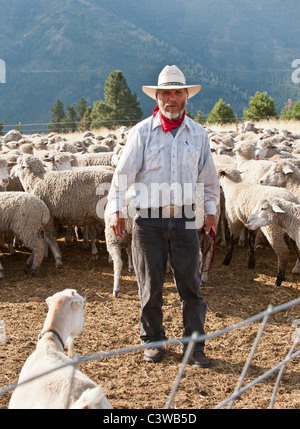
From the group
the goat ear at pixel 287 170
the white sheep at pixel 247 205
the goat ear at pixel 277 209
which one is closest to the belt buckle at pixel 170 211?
the goat ear at pixel 277 209

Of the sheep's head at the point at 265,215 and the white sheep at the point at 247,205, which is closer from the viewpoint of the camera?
the sheep's head at the point at 265,215

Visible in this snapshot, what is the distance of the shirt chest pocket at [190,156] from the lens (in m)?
3.71

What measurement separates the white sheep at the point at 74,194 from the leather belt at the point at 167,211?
10.6 ft

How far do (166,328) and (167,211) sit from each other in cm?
163

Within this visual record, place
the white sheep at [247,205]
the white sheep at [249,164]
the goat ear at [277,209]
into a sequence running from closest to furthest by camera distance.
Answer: the goat ear at [277,209], the white sheep at [247,205], the white sheep at [249,164]

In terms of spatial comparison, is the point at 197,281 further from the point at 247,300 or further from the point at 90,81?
the point at 90,81

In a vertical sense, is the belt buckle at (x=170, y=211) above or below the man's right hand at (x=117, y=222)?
above

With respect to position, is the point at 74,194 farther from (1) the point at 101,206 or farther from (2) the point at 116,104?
(2) the point at 116,104

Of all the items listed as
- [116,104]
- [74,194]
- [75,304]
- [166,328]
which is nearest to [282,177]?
[74,194]

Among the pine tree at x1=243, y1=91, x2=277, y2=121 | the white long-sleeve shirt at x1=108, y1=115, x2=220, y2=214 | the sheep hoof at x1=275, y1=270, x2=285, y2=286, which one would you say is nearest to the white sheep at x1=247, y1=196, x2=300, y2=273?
the sheep hoof at x1=275, y1=270, x2=285, y2=286

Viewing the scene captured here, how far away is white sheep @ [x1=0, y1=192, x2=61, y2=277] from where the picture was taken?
20.9ft

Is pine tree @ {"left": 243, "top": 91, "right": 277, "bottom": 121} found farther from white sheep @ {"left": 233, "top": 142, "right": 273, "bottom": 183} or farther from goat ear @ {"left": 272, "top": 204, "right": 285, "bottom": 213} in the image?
goat ear @ {"left": 272, "top": 204, "right": 285, "bottom": 213}

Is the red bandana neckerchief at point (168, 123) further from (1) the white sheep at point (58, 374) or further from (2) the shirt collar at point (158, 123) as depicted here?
(1) the white sheep at point (58, 374)

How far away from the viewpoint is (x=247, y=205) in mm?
6551
